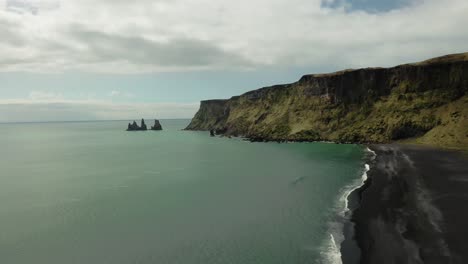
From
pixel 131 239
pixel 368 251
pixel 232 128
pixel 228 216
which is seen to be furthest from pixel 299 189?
pixel 232 128

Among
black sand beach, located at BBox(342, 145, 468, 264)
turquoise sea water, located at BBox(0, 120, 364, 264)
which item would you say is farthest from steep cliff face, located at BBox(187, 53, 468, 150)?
turquoise sea water, located at BBox(0, 120, 364, 264)

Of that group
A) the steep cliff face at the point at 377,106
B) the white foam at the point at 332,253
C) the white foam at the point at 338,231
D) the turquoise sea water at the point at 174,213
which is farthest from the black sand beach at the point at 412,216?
the steep cliff face at the point at 377,106

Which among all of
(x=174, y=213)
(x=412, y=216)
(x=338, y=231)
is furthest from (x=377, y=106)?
(x=174, y=213)

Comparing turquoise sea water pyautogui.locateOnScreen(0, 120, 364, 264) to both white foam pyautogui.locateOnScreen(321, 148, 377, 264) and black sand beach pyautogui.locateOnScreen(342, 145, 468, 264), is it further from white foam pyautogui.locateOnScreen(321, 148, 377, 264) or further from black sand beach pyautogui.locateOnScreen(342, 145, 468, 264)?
black sand beach pyautogui.locateOnScreen(342, 145, 468, 264)

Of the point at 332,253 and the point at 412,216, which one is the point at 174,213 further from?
the point at 412,216

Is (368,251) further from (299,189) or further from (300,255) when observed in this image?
(299,189)

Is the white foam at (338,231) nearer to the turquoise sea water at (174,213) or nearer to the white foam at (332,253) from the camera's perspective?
the white foam at (332,253)
